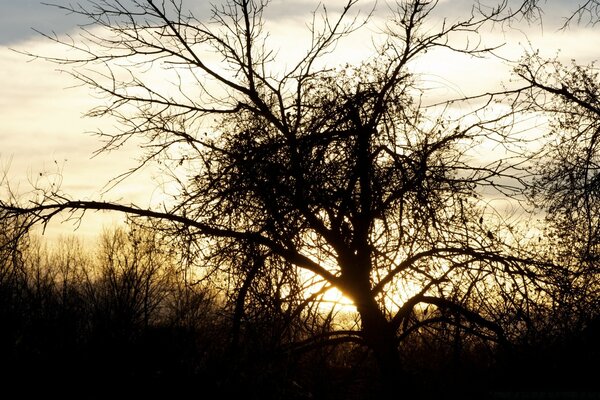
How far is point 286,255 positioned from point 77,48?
424 cm

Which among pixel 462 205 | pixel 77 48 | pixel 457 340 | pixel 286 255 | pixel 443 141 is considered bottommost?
pixel 457 340

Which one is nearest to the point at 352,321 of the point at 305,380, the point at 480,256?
the point at 305,380

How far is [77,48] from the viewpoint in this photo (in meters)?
9.20

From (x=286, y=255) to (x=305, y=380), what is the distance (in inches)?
167

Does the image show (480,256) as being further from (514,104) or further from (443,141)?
(514,104)

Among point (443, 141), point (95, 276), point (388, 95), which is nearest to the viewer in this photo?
point (388, 95)

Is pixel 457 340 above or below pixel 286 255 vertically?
below

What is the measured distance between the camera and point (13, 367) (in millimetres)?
10133

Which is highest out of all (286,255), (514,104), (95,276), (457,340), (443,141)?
(95,276)

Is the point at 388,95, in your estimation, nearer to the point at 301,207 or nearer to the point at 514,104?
the point at 301,207

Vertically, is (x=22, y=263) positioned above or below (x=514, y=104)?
below

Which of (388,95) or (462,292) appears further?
(462,292)

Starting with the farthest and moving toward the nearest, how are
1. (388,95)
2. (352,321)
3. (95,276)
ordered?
(95,276), (352,321), (388,95)

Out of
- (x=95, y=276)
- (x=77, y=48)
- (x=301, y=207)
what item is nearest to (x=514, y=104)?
(x=301, y=207)
